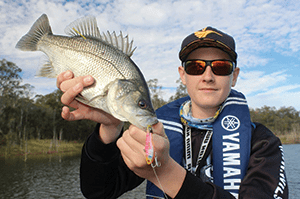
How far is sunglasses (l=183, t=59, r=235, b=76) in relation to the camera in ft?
8.38

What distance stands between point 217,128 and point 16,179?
1131 inches

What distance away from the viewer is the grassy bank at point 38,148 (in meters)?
44.7

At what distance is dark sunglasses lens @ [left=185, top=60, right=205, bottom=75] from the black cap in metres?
0.18

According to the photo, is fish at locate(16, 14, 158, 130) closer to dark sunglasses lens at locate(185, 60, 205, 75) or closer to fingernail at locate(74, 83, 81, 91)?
fingernail at locate(74, 83, 81, 91)

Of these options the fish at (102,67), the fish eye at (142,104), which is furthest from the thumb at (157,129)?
the fish eye at (142,104)

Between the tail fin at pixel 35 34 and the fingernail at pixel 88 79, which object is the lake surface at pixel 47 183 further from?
the fingernail at pixel 88 79

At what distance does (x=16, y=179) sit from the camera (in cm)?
2514

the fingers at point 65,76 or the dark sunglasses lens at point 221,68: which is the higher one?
the dark sunglasses lens at point 221,68

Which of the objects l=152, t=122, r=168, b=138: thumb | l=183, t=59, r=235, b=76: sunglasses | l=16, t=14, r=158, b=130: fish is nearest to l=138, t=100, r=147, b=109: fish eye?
l=16, t=14, r=158, b=130: fish

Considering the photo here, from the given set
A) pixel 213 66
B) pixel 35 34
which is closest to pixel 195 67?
pixel 213 66

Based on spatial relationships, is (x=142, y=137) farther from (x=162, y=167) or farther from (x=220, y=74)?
(x=220, y=74)

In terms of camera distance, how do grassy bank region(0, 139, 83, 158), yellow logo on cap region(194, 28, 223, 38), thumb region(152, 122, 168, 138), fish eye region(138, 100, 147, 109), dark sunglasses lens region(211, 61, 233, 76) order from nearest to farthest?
thumb region(152, 122, 168, 138) < fish eye region(138, 100, 147, 109) < dark sunglasses lens region(211, 61, 233, 76) < yellow logo on cap region(194, 28, 223, 38) < grassy bank region(0, 139, 83, 158)

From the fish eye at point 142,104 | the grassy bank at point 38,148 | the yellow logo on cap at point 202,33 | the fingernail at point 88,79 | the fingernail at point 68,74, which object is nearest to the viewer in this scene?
the fish eye at point 142,104

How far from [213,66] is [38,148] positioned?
5524cm
